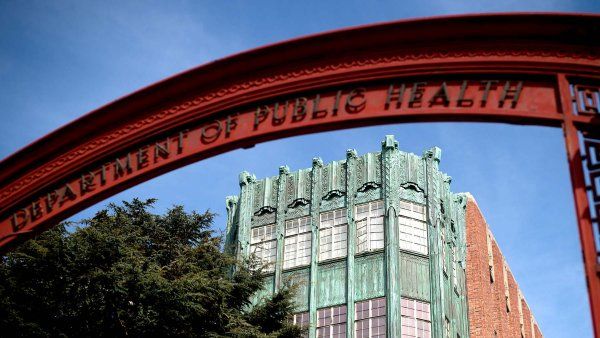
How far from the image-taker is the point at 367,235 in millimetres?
33531

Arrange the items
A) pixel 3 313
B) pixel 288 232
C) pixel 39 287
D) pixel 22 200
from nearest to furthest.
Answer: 1. pixel 22 200
2. pixel 3 313
3. pixel 39 287
4. pixel 288 232

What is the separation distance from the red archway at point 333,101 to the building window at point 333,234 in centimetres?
2607

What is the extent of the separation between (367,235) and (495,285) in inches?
451

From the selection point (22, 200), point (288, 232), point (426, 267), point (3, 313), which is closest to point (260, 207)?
point (288, 232)

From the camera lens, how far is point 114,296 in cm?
2295

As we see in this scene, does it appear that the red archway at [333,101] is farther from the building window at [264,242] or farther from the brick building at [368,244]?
the building window at [264,242]

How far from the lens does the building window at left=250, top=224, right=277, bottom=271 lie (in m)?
35.5

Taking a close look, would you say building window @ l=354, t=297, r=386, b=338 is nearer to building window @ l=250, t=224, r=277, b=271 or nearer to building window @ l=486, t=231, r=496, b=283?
building window @ l=250, t=224, r=277, b=271

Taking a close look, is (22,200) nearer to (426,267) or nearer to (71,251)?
(71,251)

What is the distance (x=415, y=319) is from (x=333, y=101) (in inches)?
999

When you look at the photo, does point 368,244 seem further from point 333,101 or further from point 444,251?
point 333,101

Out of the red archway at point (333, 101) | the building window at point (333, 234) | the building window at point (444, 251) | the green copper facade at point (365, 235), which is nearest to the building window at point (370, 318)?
the green copper facade at point (365, 235)

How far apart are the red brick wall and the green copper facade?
1710 mm

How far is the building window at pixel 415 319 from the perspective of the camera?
31328 mm
